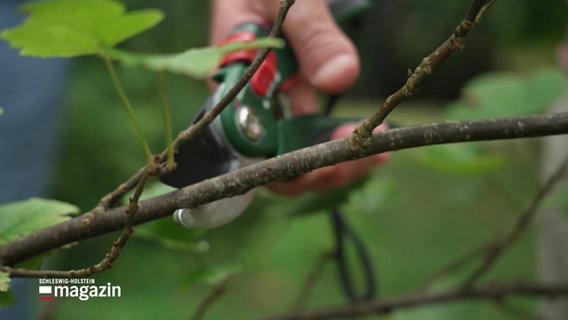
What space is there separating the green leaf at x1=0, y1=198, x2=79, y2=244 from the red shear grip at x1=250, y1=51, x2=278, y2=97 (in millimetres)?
207

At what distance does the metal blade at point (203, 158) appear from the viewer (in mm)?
542

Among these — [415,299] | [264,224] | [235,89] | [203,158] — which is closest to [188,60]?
[235,89]

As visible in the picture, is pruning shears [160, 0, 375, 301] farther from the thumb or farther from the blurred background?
the blurred background

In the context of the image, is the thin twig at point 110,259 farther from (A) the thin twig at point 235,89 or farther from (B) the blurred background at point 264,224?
(B) the blurred background at point 264,224

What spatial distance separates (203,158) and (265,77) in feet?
0.51

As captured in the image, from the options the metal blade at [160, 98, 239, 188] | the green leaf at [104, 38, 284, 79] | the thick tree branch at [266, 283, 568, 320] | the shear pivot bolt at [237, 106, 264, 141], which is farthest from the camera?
the thick tree branch at [266, 283, 568, 320]

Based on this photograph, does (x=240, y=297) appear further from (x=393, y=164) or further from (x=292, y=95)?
(x=292, y=95)

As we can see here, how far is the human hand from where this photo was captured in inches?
28.2

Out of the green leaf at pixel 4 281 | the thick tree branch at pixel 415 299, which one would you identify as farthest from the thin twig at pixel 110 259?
the thick tree branch at pixel 415 299

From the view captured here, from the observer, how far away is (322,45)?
2.37 feet

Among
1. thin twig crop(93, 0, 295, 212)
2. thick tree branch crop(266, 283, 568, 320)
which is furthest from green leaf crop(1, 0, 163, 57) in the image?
thick tree branch crop(266, 283, 568, 320)

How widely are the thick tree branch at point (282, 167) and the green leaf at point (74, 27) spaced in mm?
100

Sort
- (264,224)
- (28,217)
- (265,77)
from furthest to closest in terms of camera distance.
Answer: (264,224), (265,77), (28,217)

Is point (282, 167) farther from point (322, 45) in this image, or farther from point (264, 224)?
point (264, 224)
